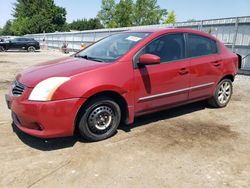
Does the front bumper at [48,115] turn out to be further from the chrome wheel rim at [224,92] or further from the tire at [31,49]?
the tire at [31,49]

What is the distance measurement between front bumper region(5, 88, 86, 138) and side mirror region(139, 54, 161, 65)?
110 cm

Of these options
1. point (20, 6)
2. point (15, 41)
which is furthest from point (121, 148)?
point (20, 6)

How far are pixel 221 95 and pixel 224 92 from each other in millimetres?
105

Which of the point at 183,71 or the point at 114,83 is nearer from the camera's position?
the point at 114,83

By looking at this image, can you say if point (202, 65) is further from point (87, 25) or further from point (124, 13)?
point (87, 25)

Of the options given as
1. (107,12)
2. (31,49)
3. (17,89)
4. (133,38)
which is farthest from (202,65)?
(107,12)

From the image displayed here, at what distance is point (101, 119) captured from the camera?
4.28 m

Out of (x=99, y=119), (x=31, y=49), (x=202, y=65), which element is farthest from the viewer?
(x=31, y=49)

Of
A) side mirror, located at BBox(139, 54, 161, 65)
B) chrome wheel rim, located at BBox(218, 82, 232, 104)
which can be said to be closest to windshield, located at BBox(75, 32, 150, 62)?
side mirror, located at BBox(139, 54, 161, 65)

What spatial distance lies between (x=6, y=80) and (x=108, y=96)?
21.8 ft

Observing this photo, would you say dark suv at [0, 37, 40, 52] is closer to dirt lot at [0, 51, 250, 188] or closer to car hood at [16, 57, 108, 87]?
dirt lot at [0, 51, 250, 188]

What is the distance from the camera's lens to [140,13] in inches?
2820

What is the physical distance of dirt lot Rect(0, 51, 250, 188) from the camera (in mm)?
3256

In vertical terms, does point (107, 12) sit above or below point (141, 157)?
above
